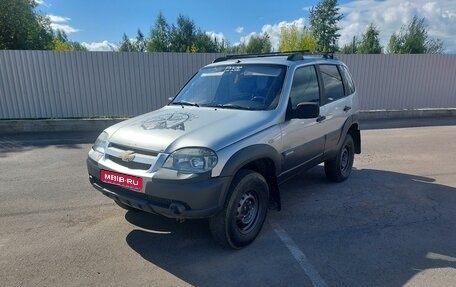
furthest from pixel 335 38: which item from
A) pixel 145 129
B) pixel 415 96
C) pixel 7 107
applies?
pixel 145 129

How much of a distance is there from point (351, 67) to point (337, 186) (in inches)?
340

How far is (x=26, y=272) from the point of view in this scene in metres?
3.15

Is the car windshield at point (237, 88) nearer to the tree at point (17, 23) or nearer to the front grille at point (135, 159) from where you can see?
the front grille at point (135, 159)

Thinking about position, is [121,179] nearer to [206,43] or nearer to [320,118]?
[320,118]

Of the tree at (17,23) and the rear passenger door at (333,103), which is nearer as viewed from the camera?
the rear passenger door at (333,103)

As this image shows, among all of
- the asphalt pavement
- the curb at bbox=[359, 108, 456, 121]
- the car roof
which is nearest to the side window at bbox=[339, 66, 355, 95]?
the car roof

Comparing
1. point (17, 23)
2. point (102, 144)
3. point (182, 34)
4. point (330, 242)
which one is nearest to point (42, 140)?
point (102, 144)

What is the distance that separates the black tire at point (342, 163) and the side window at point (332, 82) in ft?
2.68

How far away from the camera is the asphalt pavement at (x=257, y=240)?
3115mm

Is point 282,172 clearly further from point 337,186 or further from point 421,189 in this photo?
point 421,189

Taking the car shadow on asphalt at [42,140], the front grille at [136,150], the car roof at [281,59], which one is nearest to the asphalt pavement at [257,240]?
the front grille at [136,150]

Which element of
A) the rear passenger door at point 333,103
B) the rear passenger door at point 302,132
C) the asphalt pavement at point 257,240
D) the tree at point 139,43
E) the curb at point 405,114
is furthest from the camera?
the tree at point 139,43

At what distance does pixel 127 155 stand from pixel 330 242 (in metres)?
2.34

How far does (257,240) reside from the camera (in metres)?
3.76
